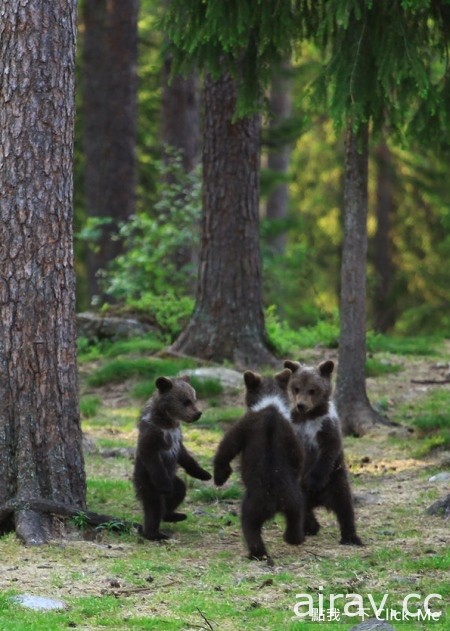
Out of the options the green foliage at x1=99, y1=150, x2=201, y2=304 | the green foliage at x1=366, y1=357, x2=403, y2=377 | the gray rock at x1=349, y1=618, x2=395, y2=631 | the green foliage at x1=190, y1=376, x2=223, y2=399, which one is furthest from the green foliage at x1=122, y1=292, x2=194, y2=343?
the gray rock at x1=349, y1=618, x2=395, y2=631

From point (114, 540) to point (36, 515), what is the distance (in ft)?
2.12

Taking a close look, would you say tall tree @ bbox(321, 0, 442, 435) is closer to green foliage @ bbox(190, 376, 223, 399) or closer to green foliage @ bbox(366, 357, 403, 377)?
green foliage @ bbox(190, 376, 223, 399)

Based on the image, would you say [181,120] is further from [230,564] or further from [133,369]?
[230,564]

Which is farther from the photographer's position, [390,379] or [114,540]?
[390,379]

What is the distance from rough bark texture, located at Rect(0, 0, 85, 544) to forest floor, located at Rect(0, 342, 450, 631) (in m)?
0.64

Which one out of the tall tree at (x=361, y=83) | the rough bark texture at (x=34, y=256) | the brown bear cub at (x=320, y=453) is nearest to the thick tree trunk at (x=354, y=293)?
the tall tree at (x=361, y=83)

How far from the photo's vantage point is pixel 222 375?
15.5 metres

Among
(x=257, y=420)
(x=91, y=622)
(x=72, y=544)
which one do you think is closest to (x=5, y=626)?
(x=91, y=622)

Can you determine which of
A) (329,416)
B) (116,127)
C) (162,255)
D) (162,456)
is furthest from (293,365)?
(116,127)

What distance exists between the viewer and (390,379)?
16.4 meters

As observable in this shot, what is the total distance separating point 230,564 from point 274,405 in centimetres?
129

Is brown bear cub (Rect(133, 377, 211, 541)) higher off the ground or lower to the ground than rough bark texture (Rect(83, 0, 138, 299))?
lower

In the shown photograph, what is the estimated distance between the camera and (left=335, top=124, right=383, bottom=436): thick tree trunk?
13234 millimetres

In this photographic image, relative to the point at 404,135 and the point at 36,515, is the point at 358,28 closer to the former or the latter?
the point at 404,135
